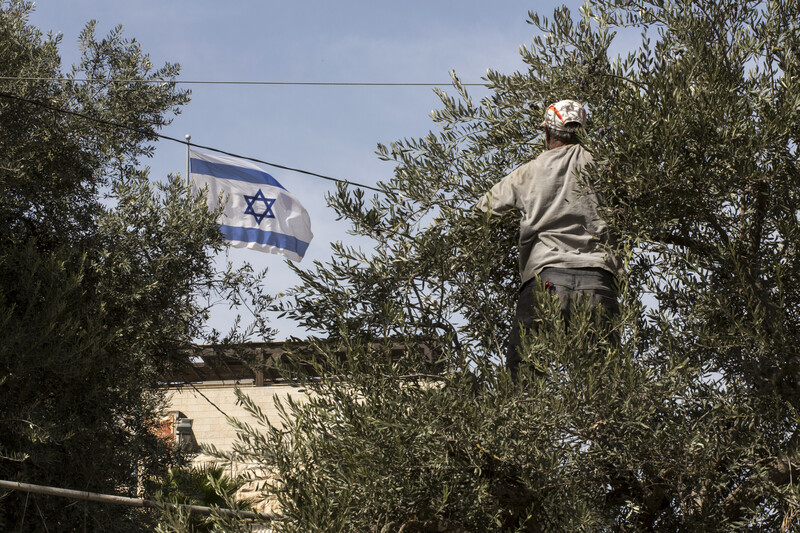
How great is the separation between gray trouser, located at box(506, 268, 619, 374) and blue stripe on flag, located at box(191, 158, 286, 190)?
44.3ft

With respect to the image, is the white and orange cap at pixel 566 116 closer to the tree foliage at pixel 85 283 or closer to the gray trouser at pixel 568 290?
the gray trouser at pixel 568 290

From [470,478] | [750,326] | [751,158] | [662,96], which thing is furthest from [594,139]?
[470,478]

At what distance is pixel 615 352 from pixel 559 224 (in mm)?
1214

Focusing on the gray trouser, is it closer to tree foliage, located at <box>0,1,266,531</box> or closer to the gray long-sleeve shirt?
the gray long-sleeve shirt

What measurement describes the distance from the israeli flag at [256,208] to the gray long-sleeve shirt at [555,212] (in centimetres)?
1300

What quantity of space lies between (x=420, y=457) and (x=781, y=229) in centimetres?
207

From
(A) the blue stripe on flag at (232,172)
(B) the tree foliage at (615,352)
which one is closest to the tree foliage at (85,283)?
(B) the tree foliage at (615,352)

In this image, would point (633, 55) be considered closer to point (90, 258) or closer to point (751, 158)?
point (751, 158)

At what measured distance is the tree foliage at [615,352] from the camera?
3.96 meters

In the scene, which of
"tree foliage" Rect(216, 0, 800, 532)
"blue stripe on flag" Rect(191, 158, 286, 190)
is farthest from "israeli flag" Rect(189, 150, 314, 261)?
"tree foliage" Rect(216, 0, 800, 532)

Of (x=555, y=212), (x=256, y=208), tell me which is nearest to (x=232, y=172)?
(x=256, y=208)

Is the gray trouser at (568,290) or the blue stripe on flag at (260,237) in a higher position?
the blue stripe on flag at (260,237)

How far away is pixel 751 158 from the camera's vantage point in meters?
4.49

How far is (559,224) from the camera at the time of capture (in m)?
5.02
